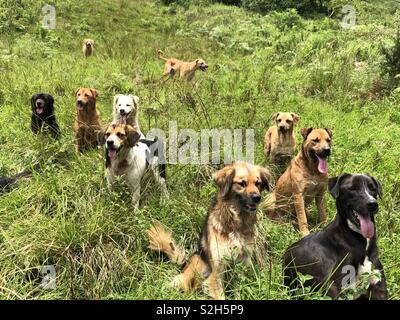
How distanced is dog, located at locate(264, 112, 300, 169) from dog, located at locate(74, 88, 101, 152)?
7.82 ft

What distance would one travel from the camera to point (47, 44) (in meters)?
14.2

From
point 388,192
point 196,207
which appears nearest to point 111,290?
point 196,207

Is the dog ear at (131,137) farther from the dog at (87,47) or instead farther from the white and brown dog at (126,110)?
the dog at (87,47)

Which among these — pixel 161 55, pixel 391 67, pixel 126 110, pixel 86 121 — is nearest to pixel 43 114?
pixel 86 121

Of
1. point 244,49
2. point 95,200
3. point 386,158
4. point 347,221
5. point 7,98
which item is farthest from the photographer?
point 244,49

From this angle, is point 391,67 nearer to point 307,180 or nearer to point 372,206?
point 307,180

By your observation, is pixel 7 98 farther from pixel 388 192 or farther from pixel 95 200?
pixel 388 192

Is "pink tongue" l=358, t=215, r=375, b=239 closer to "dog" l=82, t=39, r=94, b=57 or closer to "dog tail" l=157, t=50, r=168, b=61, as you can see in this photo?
"dog tail" l=157, t=50, r=168, b=61

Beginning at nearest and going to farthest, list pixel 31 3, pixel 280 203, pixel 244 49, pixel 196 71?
pixel 280 203
pixel 196 71
pixel 244 49
pixel 31 3

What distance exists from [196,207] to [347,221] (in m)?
1.71

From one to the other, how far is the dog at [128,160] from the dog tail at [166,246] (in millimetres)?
596

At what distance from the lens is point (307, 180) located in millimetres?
5688

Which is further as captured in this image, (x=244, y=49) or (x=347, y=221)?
(x=244, y=49)
